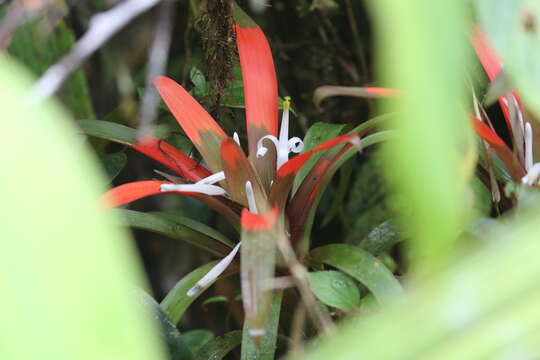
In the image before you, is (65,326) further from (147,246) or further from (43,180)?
(147,246)

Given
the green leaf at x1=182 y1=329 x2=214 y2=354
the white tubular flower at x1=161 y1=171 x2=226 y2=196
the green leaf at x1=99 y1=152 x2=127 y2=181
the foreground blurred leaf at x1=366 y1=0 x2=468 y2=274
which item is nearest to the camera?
the foreground blurred leaf at x1=366 y1=0 x2=468 y2=274

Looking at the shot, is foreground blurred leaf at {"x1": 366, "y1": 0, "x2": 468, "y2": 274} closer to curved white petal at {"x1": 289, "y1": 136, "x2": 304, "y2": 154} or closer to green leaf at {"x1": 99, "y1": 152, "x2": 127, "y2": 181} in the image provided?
curved white petal at {"x1": 289, "y1": 136, "x2": 304, "y2": 154}

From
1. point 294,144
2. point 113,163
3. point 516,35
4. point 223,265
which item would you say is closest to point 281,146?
point 294,144

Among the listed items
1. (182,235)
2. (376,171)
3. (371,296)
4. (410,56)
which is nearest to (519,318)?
(410,56)

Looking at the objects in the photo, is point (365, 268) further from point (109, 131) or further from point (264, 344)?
point (109, 131)

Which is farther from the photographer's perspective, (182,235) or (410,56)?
(182,235)

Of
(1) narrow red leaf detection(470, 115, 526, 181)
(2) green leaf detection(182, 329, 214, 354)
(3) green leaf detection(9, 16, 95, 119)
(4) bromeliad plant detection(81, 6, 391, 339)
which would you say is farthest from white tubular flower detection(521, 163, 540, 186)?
(3) green leaf detection(9, 16, 95, 119)

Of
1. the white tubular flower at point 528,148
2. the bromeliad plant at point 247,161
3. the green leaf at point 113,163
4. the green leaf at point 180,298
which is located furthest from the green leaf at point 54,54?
the white tubular flower at point 528,148
